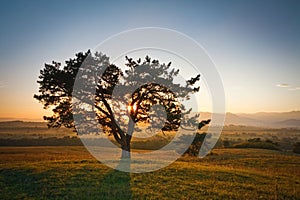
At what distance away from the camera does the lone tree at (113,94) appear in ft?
125

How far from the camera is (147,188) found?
75.4 ft

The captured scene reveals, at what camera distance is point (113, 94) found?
38312 mm

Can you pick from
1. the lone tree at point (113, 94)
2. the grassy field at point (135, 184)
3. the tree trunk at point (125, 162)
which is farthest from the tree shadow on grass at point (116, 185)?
the lone tree at point (113, 94)

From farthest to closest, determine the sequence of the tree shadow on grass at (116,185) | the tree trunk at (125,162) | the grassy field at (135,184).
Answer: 1. the tree trunk at (125,162)
2. the grassy field at (135,184)
3. the tree shadow on grass at (116,185)

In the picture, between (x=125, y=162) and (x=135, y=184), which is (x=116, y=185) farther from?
(x=125, y=162)

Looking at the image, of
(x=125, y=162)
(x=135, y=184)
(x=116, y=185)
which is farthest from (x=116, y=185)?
(x=125, y=162)

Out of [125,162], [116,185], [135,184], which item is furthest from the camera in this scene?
[125,162]

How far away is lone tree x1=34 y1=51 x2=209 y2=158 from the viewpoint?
38031mm

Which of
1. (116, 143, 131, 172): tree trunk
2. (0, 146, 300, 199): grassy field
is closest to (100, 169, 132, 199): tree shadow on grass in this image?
(0, 146, 300, 199): grassy field

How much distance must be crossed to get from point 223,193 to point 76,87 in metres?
22.5

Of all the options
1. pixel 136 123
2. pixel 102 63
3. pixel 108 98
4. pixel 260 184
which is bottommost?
pixel 260 184

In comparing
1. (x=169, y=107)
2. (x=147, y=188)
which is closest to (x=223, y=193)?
(x=147, y=188)

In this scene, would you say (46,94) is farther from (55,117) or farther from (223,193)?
(223,193)

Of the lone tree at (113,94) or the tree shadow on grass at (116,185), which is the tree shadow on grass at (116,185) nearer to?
the tree shadow on grass at (116,185)
